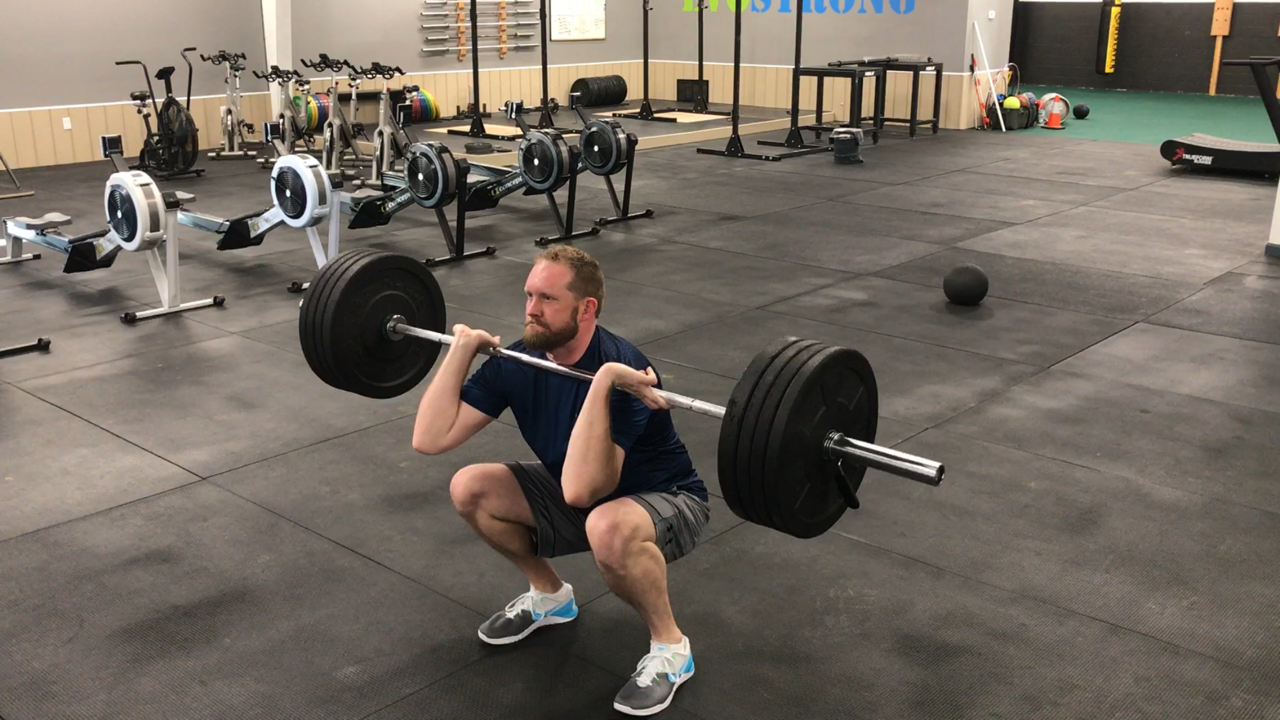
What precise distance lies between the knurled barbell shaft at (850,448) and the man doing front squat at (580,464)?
0.09 ft

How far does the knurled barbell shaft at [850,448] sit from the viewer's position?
1.83 metres

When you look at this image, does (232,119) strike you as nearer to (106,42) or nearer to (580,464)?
(106,42)

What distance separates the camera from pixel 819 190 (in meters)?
8.27

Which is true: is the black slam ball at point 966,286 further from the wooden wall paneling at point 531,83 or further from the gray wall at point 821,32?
the wooden wall paneling at point 531,83

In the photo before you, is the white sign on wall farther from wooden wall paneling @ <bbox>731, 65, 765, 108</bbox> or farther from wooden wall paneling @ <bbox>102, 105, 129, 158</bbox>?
wooden wall paneling @ <bbox>102, 105, 129, 158</bbox>

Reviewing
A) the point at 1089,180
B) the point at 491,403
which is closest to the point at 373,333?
the point at 491,403

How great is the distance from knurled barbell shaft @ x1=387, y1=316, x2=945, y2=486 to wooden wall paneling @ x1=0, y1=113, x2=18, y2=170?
8446 mm

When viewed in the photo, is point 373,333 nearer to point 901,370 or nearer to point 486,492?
point 486,492

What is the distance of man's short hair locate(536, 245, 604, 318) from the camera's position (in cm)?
212

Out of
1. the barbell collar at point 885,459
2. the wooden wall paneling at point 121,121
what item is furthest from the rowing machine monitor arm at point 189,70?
the barbell collar at point 885,459

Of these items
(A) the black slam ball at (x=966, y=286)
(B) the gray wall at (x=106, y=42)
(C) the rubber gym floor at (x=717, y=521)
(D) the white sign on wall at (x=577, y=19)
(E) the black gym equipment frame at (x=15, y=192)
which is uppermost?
(D) the white sign on wall at (x=577, y=19)

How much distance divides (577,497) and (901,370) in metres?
2.46

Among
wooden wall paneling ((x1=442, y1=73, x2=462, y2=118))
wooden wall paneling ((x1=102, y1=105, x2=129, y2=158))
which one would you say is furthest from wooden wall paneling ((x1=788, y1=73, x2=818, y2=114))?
wooden wall paneling ((x1=102, y1=105, x2=129, y2=158))

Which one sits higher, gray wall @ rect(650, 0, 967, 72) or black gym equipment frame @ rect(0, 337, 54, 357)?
gray wall @ rect(650, 0, 967, 72)
